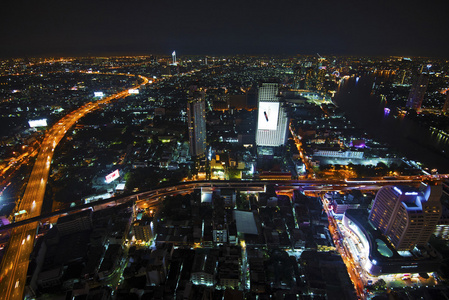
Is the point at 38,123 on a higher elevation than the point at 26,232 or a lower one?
higher

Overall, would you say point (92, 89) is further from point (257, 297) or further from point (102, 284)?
point (257, 297)

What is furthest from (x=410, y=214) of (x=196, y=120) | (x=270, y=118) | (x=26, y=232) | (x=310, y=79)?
(x=310, y=79)

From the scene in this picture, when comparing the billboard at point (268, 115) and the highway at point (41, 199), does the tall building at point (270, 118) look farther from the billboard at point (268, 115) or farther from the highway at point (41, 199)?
the highway at point (41, 199)

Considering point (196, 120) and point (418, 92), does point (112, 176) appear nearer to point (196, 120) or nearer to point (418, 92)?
point (196, 120)

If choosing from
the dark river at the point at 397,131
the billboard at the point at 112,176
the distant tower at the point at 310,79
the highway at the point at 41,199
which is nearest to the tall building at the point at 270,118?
the highway at the point at 41,199

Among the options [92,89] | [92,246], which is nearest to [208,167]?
[92,246]

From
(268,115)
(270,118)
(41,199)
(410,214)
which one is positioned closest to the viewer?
(410,214)

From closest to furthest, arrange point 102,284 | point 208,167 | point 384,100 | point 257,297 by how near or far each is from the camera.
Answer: point 257,297, point 102,284, point 208,167, point 384,100
